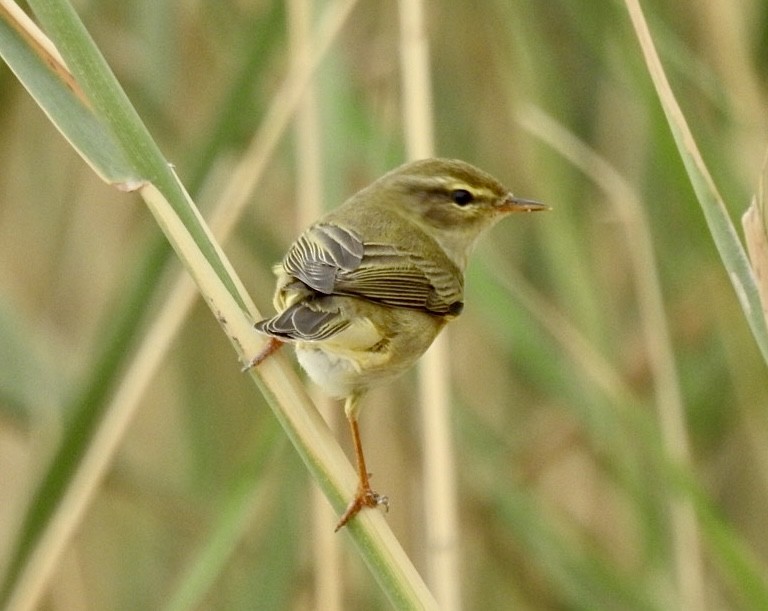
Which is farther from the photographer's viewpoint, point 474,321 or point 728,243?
point 474,321

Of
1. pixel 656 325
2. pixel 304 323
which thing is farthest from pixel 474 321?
pixel 304 323

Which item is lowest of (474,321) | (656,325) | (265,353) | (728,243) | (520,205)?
(728,243)

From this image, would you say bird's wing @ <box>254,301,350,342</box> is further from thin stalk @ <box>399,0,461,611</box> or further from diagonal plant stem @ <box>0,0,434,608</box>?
thin stalk @ <box>399,0,461,611</box>

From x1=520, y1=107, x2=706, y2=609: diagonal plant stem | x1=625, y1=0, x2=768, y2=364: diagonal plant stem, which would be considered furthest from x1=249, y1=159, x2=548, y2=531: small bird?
x1=625, y1=0, x2=768, y2=364: diagonal plant stem

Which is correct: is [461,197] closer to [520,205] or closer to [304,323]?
[520,205]

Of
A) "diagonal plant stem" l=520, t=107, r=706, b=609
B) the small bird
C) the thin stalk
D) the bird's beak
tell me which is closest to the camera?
the small bird

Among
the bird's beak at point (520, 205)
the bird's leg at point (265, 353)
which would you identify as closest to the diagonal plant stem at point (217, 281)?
the bird's leg at point (265, 353)

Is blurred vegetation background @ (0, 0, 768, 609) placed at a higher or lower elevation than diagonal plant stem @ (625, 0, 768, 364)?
higher

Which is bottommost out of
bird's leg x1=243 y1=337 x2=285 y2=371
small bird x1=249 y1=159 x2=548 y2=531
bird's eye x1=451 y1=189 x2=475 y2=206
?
bird's leg x1=243 y1=337 x2=285 y2=371
